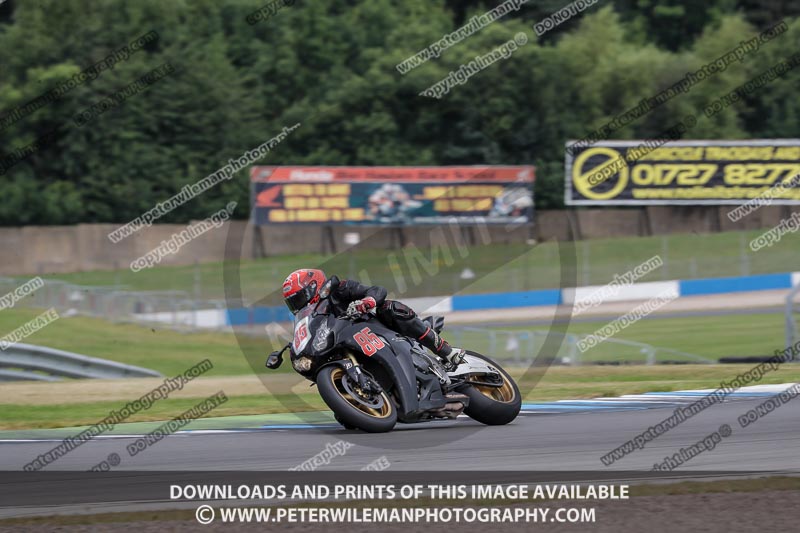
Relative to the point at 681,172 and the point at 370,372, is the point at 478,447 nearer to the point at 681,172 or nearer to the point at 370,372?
the point at 370,372

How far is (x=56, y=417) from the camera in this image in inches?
562

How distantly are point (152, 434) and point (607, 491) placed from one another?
480cm

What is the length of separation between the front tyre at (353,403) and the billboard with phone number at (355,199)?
33.6m

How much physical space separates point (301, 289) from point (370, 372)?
0.97 metres

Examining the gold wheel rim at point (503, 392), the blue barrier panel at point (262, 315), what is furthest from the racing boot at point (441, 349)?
the blue barrier panel at point (262, 315)

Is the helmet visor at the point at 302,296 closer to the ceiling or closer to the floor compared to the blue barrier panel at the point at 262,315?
closer to the ceiling

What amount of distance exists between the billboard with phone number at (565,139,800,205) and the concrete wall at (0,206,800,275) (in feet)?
8.29

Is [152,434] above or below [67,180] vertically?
below

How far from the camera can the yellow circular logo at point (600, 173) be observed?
144 feet

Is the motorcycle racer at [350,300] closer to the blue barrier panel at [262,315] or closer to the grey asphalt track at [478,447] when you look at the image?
the grey asphalt track at [478,447]

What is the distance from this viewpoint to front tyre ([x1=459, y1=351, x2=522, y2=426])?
10.7 meters

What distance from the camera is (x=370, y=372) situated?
10.3 metres

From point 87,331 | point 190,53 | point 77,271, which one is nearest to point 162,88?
point 190,53

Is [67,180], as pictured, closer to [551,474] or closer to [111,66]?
[111,66]
